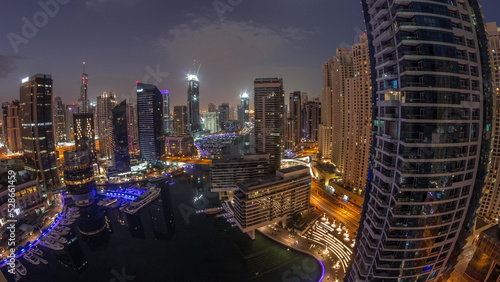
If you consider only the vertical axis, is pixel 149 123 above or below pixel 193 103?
below

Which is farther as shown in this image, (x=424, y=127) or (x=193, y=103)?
(x=193, y=103)

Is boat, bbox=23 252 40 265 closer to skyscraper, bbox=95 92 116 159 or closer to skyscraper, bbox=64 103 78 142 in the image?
skyscraper, bbox=95 92 116 159

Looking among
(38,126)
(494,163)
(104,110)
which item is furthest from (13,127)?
(494,163)

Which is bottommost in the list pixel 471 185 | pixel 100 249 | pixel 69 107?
pixel 100 249

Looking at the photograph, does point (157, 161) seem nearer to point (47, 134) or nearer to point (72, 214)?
point (47, 134)

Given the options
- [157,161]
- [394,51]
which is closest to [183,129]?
[157,161]

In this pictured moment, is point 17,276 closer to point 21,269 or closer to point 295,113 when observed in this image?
point 21,269
